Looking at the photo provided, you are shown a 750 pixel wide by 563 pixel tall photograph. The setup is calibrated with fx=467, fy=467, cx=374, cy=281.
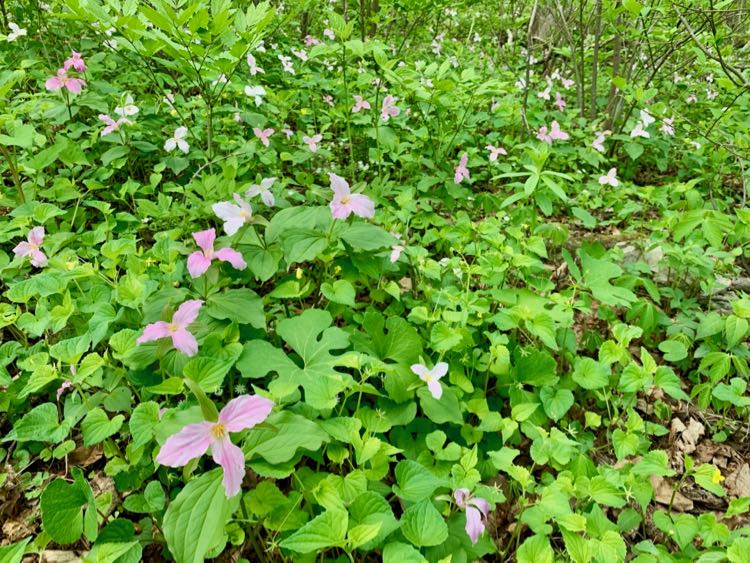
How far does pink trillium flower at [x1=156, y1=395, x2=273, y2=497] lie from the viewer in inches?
39.0

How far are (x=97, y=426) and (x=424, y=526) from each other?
3.28 ft

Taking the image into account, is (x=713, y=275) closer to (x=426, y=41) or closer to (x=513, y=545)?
(x=513, y=545)

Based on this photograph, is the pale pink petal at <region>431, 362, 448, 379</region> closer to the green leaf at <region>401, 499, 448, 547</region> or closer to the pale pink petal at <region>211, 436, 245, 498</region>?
the green leaf at <region>401, 499, 448, 547</region>

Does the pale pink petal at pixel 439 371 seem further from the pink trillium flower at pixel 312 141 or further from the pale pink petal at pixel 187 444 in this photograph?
the pink trillium flower at pixel 312 141

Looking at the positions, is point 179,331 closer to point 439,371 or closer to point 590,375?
point 439,371

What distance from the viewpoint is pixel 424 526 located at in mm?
1214

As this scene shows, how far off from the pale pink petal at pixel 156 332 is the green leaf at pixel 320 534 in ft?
2.24

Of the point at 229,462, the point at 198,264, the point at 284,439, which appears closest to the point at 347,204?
the point at 198,264

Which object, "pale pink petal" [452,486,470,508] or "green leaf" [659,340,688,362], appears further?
"green leaf" [659,340,688,362]

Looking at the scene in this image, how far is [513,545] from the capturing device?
5.16 feet

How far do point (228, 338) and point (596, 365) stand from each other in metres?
1.38

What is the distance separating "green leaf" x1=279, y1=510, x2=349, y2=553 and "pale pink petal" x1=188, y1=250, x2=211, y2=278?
87cm

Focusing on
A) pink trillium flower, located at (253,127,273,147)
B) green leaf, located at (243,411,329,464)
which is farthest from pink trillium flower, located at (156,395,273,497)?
pink trillium flower, located at (253,127,273,147)

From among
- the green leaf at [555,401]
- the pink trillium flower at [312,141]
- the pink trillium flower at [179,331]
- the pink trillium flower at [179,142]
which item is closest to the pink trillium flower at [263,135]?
the pink trillium flower at [312,141]
